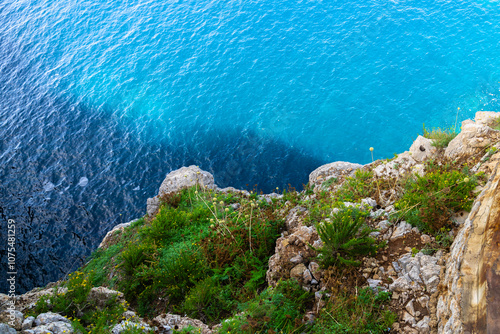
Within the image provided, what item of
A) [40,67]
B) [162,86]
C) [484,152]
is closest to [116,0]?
[40,67]

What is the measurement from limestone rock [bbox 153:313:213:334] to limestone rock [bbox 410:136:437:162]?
764 cm

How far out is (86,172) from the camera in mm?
19109

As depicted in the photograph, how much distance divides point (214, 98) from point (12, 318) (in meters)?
17.5

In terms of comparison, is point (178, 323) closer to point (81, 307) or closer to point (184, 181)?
point (81, 307)

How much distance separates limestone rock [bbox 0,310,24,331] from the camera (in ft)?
21.5

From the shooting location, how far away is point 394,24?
76.8ft

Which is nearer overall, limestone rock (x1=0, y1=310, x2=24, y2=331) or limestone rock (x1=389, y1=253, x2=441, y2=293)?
limestone rock (x1=389, y1=253, x2=441, y2=293)

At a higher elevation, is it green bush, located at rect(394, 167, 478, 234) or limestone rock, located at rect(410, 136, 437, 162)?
limestone rock, located at rect(410, 136, 437, 162)

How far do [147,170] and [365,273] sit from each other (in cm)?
1520

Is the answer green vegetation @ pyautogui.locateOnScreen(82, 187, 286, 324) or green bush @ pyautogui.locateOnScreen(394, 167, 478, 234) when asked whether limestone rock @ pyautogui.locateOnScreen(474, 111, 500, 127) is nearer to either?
green bush @ pyautogui.locateOnScreen(394, 167, 478, 234)

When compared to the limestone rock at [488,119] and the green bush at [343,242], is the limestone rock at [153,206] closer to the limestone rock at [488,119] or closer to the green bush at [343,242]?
the green bush at [343,242]

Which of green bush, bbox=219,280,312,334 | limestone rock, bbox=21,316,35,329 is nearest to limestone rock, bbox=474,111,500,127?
green bush, bbox=219,280,312,334

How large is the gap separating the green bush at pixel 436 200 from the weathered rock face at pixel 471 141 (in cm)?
120

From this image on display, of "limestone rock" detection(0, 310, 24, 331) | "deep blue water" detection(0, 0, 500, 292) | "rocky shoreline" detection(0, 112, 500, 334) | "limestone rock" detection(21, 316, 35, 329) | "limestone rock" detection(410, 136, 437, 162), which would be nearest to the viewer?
"rocky shoreline" detection(0, 112, 500, 334)
